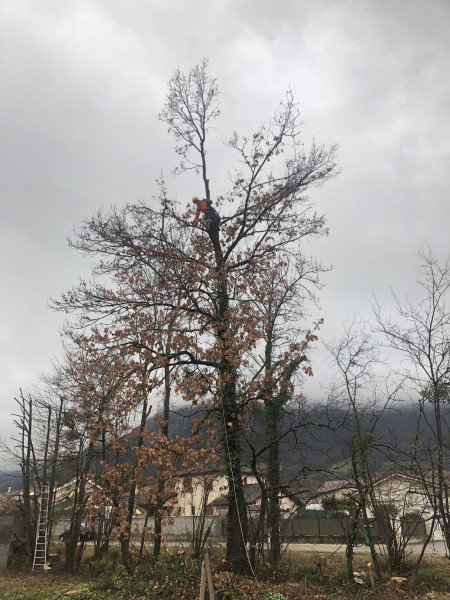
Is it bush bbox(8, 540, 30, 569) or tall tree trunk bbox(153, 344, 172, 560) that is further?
bush bbox(8, 540, 30, 569)

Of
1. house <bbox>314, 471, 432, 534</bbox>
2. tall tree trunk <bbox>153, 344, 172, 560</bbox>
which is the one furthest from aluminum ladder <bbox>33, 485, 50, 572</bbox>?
house <bbox>314, 471, 432, 534</bbox>

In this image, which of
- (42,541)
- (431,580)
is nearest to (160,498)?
(431,580)

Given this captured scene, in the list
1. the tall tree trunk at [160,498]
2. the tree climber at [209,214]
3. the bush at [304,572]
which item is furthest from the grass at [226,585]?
the tree climber at [209,214]

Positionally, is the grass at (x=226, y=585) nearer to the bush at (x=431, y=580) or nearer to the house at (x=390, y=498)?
the bush at (x=431, y=580)

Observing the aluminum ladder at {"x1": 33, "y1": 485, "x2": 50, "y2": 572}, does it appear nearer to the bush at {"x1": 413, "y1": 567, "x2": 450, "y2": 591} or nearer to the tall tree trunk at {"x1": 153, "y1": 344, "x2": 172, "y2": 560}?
the tall tree trunk at {"x1": 153, "y1": 344, "x2": 172, "y2": 560}

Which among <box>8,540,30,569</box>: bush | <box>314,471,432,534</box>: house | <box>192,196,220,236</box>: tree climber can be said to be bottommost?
<box>8,540,30,569</box>: bush

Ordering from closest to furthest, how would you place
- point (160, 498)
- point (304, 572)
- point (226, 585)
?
1. point (226, 585)
2. point (160, 498)
3. point (304, 572)

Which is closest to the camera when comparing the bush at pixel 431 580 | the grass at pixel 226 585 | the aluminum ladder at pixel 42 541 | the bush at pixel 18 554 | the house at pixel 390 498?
the grass at pixel 226 585

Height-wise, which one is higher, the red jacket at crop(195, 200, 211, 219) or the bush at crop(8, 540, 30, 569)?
the red jacket at crop(195, 200, 211, 219)

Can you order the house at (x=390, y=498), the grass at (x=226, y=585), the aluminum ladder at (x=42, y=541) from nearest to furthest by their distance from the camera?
1. the grass at (x=226, y=585)
2. the house at (x=390, y=498)
3. the aluminum ladder at (x=42, y=541)

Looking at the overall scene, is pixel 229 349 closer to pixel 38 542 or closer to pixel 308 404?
pixel 308 404

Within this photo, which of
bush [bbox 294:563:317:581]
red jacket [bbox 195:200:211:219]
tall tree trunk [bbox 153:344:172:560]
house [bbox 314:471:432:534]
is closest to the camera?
tall tree trunk [bbox 153:344:172:560]

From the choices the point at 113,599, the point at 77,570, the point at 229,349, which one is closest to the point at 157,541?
the point at 113,599

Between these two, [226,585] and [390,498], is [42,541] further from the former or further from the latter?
[390,498]
